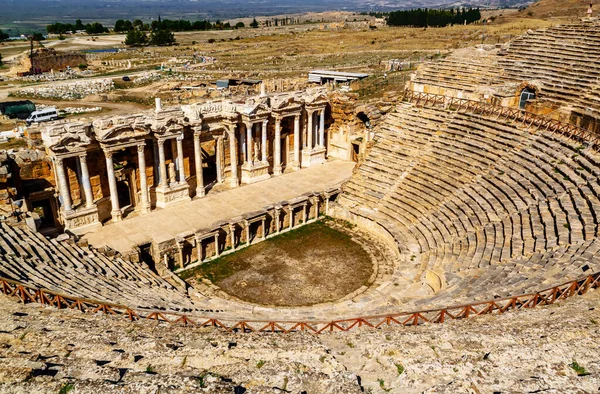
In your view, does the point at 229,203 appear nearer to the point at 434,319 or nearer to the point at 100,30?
the point at 434,319

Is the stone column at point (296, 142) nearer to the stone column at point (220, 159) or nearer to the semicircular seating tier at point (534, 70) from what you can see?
the stone column at point (220, 159)

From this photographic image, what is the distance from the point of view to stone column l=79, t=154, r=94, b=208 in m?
22.0

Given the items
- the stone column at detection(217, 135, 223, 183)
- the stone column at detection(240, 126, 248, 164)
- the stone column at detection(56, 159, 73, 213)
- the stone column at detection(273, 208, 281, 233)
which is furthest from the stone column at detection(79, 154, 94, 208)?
the stone column at detection(240, 126, 248, 164)

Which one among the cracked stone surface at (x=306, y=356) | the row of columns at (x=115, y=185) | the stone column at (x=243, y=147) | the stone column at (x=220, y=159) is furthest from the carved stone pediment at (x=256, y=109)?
the cracked stone surface at (x=306, y=356)

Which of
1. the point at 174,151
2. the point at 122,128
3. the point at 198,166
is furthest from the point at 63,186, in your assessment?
the point at 198,166

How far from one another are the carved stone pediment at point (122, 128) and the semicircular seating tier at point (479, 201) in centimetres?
1118

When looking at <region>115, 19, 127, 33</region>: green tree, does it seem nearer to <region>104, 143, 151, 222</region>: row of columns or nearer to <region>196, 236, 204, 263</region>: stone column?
<region>104, 143, 151, 222</region>: row of columns

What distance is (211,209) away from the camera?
25219 millimetres

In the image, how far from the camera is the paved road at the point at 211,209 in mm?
22203

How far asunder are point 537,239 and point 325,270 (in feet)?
28.6

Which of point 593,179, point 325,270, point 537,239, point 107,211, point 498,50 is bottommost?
point 325,270

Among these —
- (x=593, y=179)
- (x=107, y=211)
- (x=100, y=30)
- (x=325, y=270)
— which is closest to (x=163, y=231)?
(x=107, y=211)

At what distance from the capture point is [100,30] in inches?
5017

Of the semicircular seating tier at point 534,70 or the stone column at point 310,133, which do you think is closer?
the semicircular seating tier at point 534,70
